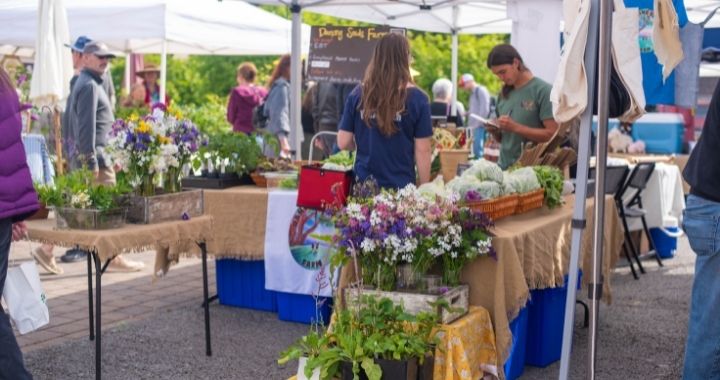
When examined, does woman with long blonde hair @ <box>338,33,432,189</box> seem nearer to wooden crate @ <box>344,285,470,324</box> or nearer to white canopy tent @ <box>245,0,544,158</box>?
wooden crate @ <box>344,285,470,324</box>

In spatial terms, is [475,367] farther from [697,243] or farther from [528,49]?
[528,49]

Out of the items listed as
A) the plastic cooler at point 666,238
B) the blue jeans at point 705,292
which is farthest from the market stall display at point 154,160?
the plastic cooler at point 666,238

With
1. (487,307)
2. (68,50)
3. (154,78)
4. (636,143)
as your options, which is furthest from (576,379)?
(154,78)

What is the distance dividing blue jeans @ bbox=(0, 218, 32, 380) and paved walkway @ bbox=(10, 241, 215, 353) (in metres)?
1.58

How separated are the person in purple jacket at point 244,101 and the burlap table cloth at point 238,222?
4.55 m

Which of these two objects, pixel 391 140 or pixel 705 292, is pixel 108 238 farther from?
pixel 705 292

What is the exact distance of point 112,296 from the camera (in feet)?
22.7

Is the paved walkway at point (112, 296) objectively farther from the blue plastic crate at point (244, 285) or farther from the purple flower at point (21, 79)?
the purple flower at point (21, 79)

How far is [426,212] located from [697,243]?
3.60 feet

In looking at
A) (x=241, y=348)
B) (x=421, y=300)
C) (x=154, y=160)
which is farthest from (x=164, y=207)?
(x=421, y=300)

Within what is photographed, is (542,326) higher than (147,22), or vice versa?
(147,22)

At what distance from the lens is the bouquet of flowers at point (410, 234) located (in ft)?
13.2

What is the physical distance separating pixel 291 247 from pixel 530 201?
1596 millimetres

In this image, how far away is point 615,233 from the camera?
20.5 feet
